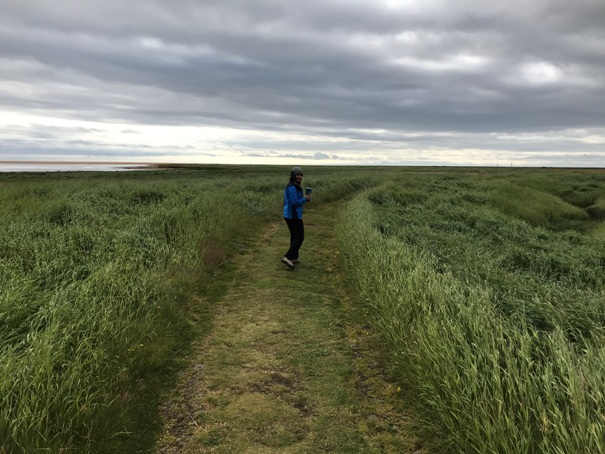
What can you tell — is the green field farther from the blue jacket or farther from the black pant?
the blue jacket

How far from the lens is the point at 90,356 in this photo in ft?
13.0

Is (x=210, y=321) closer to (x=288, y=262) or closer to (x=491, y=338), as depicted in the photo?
(x=288, y=262)

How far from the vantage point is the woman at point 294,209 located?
29.9 feet

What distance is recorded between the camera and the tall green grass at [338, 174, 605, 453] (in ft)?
9.32

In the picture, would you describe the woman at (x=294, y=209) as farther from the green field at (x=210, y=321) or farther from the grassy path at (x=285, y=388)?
the grassy path at (x=285, y=388)

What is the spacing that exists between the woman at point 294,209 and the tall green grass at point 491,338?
1.32 meters

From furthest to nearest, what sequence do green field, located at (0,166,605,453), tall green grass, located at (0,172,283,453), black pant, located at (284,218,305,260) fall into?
black pant, located at (284,218,305,260) → tall green grass, located at (0,172,283,453) → green field, located at (0,166,605,453)

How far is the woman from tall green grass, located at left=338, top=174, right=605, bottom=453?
1324 mm

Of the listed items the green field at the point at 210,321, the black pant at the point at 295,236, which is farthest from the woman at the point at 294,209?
the green field at the point at 210,321

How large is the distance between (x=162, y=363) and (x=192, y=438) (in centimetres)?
140

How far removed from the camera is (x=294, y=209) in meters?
9.35

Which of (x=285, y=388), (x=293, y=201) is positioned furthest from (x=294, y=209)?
(x=285, y=388)

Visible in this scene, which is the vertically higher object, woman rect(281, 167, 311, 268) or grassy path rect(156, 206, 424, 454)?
woman rect(281, 167, 311, 268)

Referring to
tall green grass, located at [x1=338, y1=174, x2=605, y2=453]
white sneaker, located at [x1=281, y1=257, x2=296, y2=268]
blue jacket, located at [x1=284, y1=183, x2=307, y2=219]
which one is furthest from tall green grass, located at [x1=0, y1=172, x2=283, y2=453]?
tall green grass, located at [x1=338, y1=174, x2=605, y2=453]
